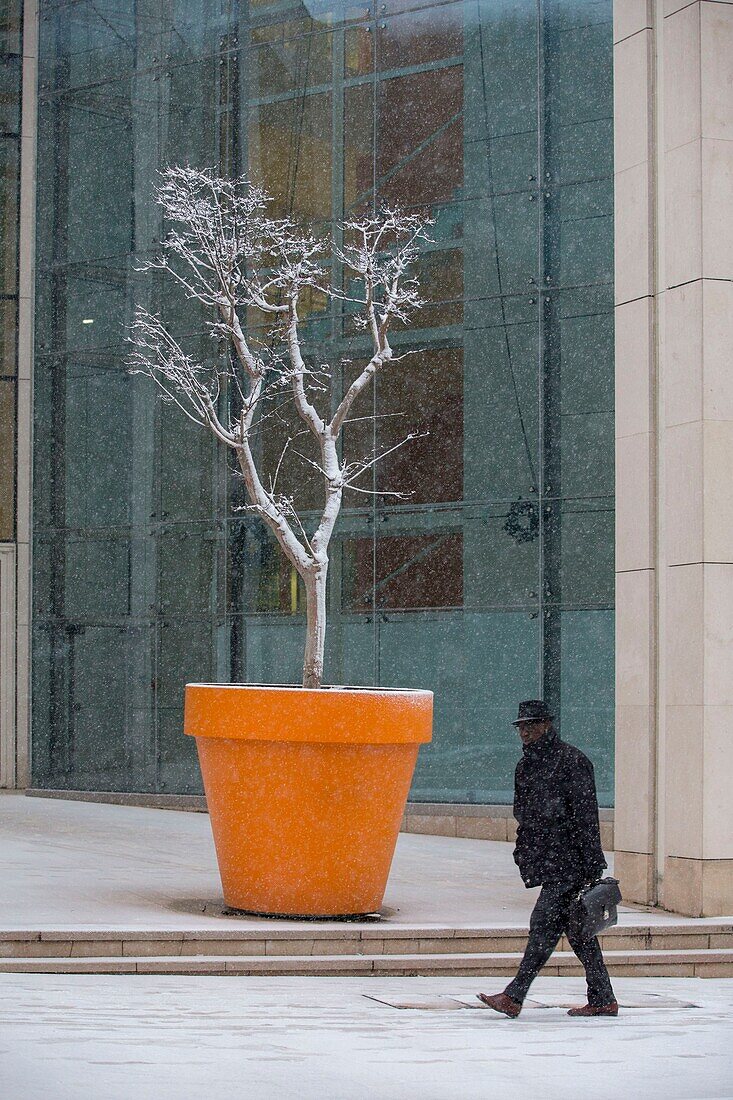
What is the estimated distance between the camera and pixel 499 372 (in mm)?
13703

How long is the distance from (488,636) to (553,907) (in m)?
6.88

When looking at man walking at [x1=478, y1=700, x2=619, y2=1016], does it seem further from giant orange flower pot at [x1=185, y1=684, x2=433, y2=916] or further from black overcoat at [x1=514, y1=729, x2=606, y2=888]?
giant orange flower pot at [x1=185, y1=684, x2=433, y2=916]

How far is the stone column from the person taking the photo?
938 centimetres

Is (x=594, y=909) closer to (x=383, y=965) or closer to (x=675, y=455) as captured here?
(x=383, y=965)

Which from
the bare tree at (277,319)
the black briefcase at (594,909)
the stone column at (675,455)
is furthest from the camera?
the bare tree at (277,319)

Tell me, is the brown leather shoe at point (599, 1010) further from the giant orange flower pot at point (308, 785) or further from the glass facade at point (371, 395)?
the glass facade at point (371, 395)

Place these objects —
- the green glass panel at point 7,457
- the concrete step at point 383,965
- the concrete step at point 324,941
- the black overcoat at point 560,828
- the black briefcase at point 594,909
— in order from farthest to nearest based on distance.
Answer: the green glass panel at point 7,457 < the concrete step at point 324,941 < the concrete step at point 383,965 < the black overcoat at point 560,828 < the black briefcase at point 594,909

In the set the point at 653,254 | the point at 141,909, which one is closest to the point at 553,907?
the point at 141,909

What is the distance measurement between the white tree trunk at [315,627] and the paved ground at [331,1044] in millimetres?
1898

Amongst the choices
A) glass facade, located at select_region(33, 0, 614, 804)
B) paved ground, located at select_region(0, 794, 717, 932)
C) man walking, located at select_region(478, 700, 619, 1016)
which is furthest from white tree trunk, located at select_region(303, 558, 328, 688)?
glass facade, located at select_region(33, 0, 614, 804)

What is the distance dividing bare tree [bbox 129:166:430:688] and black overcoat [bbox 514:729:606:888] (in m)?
2.38

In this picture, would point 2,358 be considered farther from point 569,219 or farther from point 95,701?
point 569,219

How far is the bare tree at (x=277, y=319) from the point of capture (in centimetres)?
950

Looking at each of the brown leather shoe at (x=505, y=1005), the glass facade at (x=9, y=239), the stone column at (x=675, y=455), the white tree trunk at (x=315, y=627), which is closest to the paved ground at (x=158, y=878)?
the stone column at (x=675, y=455)
